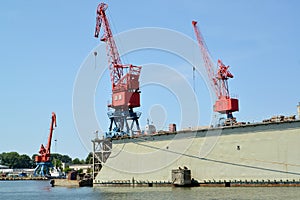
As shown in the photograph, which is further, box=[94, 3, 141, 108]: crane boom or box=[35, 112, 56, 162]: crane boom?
box=[35, 112, 56, 162]: crane boom

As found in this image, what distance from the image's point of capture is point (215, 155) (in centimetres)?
6116

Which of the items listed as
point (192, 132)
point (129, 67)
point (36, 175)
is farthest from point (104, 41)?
point (36, 175)

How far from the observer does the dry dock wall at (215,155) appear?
54406mm

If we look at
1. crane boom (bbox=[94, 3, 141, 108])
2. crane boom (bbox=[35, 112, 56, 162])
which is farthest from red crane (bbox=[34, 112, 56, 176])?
crane boom (bbox=[94, 3, 141, 108])

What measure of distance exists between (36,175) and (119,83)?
95.6m

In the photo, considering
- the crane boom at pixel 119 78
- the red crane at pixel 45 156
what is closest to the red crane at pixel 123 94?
the crane boom at pixel 119 78

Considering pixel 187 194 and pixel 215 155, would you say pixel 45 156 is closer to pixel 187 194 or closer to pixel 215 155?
pixel 215 155

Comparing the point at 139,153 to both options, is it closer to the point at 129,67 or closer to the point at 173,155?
the point at 173,155

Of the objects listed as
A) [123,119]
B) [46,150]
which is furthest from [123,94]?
Result: [46,150]

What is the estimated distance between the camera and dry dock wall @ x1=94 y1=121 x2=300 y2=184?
54.4m

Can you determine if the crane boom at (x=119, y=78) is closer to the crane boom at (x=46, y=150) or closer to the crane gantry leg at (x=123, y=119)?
the crane gantry leg at (x=123, y=119)

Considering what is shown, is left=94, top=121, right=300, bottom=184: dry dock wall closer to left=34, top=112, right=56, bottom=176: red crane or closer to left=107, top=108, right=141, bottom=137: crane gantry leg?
left=107, top=108, right=141, bottom=137: crane gantry leg

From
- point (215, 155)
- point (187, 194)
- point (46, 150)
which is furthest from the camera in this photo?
point (46, 150)

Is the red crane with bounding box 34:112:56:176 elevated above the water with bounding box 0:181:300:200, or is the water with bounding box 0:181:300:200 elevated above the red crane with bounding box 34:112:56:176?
the red crane with bounding box 34:112:56:176
